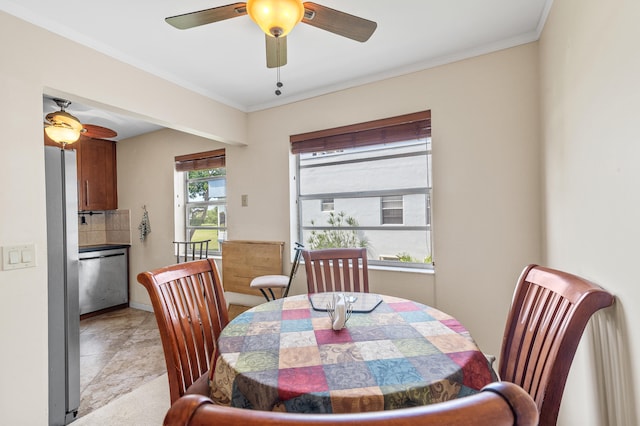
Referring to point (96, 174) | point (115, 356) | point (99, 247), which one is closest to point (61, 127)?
point (96, 174)

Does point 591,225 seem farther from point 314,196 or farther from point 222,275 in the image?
point 222,275

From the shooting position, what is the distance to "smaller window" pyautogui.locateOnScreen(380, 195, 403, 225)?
8.85 ft

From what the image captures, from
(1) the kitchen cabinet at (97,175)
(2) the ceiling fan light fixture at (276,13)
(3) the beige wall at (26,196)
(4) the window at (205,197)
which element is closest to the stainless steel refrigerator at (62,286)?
(3) the beige wall at (26,196)

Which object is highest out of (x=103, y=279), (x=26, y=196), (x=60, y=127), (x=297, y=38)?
(x=297, y=38)

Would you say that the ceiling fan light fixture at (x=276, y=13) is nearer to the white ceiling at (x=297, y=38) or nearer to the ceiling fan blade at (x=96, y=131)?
the white ceiling at (x=297, y=38)

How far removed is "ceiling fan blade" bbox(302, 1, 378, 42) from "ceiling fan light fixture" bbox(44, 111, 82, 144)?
2.50 m

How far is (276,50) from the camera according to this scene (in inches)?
67.3

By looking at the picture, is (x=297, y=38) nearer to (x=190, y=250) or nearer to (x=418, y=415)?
(x=418, y=415)

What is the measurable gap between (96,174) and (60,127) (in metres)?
1.94

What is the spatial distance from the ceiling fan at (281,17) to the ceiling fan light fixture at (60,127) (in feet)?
6.37

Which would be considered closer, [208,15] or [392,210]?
[208,15]

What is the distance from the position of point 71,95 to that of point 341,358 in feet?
7.53

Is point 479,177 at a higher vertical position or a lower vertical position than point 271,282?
higher

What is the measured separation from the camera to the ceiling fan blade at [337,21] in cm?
140
